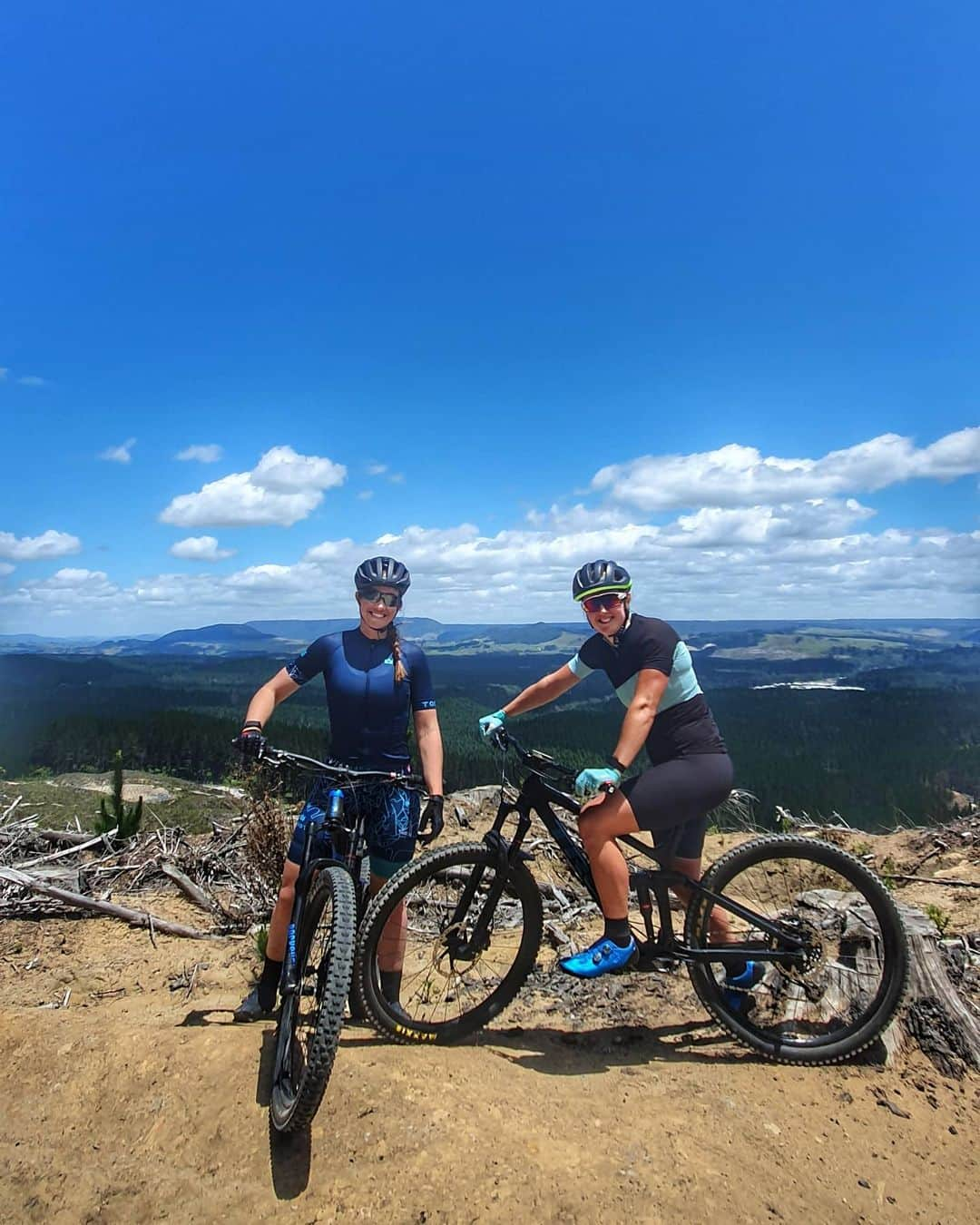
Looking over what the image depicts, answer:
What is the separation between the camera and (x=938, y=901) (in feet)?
23.0

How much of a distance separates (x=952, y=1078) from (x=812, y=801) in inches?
2813

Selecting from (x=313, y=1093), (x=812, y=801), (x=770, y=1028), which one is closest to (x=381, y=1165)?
(x=313, y=1093)

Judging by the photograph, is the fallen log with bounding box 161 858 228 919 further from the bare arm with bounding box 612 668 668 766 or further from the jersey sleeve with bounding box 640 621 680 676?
the jersey sleeve with bounding box 640 621 680 676

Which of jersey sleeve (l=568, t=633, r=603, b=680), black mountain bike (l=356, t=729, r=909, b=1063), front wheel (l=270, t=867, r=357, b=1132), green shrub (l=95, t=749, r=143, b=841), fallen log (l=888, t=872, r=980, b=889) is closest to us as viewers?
front wheel (l=270, t=867, r=357, b=1132)

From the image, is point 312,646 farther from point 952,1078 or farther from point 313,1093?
point 952,1078

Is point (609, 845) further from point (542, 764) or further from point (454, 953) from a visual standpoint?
point (454, 953)

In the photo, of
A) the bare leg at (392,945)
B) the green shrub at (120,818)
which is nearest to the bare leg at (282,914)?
the bare leg at (392,945)

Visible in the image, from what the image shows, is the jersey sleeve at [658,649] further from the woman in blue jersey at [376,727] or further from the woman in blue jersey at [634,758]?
the woman in blue jersey at [376,727]

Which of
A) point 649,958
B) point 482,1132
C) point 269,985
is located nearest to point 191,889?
point 269,985

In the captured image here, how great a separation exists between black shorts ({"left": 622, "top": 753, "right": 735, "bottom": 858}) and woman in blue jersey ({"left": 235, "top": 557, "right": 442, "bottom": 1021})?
1.30 meters

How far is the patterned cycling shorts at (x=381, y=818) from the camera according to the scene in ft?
13.9

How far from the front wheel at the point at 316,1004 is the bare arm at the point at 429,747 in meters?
0.92

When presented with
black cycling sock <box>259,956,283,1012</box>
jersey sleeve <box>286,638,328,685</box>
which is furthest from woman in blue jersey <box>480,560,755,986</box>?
black cycling sock <box>259,956,283,1012</box>

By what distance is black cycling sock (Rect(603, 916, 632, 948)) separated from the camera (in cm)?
411
